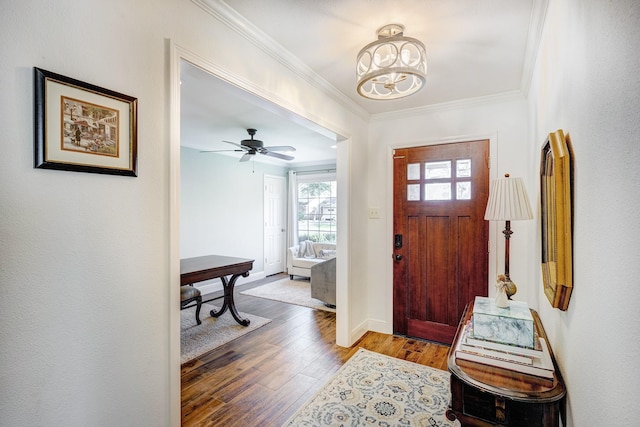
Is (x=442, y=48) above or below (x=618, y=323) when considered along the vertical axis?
above

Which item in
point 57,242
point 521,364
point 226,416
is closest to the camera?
point 57,242

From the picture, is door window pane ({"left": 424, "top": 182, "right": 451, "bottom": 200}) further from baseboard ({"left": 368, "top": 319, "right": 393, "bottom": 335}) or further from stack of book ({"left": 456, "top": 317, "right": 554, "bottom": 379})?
stack of book ({"left": 456, "top": 317, "right": 554, "bottom": 379})

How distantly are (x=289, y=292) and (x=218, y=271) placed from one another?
2031 millimetres

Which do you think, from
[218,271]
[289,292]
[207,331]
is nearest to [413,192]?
[218,271]

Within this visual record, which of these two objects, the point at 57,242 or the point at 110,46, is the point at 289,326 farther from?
the point at 110,46

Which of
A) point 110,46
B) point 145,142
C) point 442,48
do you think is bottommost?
point 145,142

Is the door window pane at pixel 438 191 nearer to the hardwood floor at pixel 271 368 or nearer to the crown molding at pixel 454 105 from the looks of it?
the crown molding at pixel 454 105

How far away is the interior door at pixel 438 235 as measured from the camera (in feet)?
9.84

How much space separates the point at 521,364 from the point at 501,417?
23 cm

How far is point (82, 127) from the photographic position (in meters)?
1.16

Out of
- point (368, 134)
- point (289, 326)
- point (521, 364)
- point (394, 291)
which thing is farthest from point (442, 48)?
point (289, 326)

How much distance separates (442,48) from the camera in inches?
82.4

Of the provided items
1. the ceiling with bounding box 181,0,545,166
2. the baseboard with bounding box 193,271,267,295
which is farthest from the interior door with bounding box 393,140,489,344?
the baseboard with bounding box 193,271,267,295

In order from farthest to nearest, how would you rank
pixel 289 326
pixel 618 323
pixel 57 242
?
pixel 289 326, pixel 57 242, pixel 618 323
